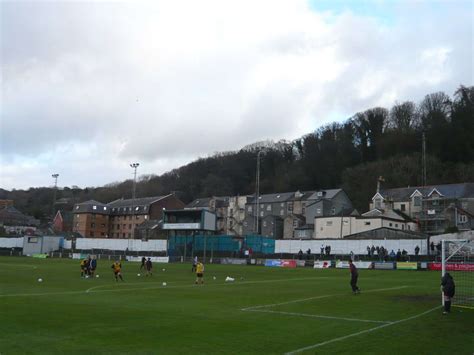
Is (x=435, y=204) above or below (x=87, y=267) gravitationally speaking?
above

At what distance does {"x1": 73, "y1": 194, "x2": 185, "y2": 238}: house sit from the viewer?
15250 centimetres

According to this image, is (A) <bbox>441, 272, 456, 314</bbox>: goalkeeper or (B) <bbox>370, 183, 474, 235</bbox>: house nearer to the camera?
(A) <bbox>441, 272, 456, 314</bbox>: goalkeeper

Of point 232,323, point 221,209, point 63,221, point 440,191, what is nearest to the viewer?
point 232,323

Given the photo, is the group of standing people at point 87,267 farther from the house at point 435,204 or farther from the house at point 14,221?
the house at point 14,221

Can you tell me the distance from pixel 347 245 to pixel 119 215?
101m

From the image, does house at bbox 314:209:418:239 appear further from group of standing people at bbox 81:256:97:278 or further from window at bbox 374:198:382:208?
group of standing people at bbox 81:256:97:278

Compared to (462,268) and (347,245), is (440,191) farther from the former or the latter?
(462,268)

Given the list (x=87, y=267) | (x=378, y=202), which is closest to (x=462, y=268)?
(x=87, y=267)

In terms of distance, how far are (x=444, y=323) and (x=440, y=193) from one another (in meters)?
90.8

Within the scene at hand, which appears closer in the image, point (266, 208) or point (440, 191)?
point (440, 191)

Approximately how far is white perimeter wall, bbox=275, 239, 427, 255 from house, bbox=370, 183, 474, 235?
31.4 metres

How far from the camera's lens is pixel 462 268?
144 feet

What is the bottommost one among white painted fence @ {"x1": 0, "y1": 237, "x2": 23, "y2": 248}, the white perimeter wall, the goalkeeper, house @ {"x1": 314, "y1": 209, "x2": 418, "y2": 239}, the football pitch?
the football pitch

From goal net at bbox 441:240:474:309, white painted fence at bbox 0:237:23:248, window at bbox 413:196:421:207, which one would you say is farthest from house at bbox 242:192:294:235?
goal net at bbox 441:240:474:309
